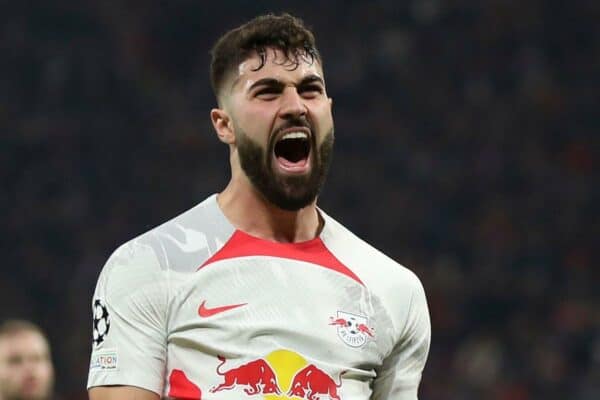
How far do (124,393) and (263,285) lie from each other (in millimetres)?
358

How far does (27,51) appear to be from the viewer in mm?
10938

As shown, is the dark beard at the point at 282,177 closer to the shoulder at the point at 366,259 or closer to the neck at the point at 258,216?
the neck at the point at 258,216

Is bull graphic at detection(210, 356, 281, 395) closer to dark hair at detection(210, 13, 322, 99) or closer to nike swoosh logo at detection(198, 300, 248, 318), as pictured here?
nike swoosh logo at detection(198, 300, 248, 318)

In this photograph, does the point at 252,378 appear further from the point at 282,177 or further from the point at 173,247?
the point at 282,177

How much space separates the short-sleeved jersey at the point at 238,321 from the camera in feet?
8.91

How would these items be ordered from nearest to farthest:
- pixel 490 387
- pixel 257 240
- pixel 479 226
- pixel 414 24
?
pixel 257 240 → pixel 490 387 → pixel 479 226 → pixel 414 24

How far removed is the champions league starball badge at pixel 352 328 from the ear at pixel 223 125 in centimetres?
44

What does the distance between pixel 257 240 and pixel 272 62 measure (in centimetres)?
38

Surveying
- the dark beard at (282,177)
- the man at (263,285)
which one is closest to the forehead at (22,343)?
the man at (263,285)

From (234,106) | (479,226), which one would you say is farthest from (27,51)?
(234,106)

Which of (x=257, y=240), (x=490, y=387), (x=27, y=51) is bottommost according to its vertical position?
(x=490, y=387)

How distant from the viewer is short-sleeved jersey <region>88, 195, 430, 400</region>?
2.71 metres

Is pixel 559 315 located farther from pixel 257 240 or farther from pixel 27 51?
pixel 257 240

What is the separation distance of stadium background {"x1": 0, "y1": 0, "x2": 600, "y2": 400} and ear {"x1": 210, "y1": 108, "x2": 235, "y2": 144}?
213 inches
